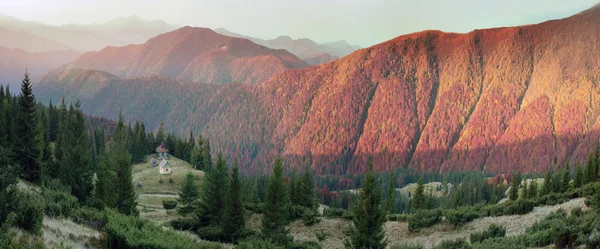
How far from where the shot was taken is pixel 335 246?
3222cm

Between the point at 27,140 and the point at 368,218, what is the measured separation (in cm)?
4059

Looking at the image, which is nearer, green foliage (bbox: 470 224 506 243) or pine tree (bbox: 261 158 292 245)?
green foliage (bbox: 470 224 506 243)

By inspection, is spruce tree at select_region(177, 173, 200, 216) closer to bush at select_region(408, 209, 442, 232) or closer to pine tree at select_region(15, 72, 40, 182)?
pine tree at select_region(15, 72, 40, 182)

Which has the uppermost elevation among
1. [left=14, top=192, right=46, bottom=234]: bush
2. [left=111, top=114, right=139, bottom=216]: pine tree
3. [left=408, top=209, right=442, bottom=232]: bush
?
[left=14, top=192, right=46, bottom=234]: bush

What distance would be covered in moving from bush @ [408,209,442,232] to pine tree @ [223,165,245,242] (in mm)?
15377

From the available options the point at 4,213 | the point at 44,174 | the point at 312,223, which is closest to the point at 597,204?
the point at 312,223

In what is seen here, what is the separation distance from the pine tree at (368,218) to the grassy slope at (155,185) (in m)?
31.2

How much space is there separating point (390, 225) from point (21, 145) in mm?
42285

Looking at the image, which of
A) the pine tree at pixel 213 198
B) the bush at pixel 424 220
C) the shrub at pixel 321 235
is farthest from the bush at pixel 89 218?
the bush at pixel 424 220

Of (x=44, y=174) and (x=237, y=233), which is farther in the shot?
(x=44, y=174)

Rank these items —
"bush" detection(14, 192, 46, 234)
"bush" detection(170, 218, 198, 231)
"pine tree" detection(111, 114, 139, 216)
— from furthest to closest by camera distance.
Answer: "pine tree" detection(111, 114, 139, 216)
"bush" detection(170, 218, 198, 231)
"bush" detection(14, 192, 46, 234)

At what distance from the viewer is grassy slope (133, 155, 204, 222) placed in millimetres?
60150

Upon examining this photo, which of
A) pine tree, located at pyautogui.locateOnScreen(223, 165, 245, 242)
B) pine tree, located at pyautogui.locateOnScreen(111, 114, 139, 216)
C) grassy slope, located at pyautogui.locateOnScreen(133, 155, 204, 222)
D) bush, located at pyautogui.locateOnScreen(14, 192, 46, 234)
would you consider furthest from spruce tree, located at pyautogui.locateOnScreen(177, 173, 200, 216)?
bush, located at pyautogui.locateOnScreen(14, 192, 46, 234)

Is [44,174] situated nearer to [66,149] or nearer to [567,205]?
[66,149]
